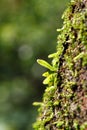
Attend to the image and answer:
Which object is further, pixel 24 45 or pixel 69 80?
pixel 24 45

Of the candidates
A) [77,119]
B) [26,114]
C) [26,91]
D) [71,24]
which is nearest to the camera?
[77,119]

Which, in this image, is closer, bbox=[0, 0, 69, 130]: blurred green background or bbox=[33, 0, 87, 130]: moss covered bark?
bbox=[33, 0, 87, 130]: moss covered bark

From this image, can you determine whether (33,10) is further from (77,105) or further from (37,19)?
(77,105)

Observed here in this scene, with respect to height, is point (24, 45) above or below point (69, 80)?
above

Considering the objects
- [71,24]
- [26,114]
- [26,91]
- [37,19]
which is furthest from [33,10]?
[71,24]
